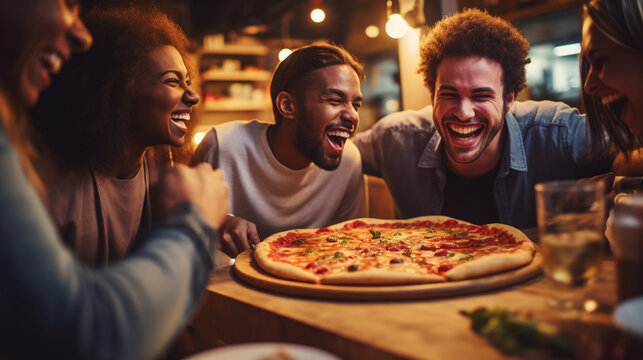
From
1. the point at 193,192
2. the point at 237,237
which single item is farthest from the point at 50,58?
the point at 237,237

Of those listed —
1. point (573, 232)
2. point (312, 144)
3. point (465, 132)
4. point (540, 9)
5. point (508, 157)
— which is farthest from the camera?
point (540, 9)

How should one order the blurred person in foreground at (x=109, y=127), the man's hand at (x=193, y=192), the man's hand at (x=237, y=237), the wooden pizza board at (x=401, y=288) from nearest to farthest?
1. the man's hand at (x=193, y=192)
2. the wooden pizza board at (x=401, y=288)
3. the blurred person in foreground at (x=109, y=127)
4. the man's hand at (x=237, y=237)

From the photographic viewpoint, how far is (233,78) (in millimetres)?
11086

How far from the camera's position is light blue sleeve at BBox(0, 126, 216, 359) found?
909 mm

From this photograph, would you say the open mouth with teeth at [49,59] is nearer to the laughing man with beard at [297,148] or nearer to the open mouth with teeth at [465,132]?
the laughing man with beard at [297,148]

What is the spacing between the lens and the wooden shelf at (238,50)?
11.0 meters

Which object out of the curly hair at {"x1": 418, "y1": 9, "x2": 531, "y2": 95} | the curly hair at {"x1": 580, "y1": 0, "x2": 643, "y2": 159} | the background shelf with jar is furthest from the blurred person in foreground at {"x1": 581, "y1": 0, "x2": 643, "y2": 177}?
the background shelf with jar

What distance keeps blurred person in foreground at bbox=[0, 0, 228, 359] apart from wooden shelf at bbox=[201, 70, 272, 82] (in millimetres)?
10000

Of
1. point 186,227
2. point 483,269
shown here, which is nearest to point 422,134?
point 483,269

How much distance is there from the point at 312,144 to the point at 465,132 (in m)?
1.05

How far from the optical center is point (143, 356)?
103 centimetres

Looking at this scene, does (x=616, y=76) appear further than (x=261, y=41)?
No

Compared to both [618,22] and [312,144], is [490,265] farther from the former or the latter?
[312,144]

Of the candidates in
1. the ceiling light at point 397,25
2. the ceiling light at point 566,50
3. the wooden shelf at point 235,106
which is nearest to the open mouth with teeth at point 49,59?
the ceiling light at point 397,25
